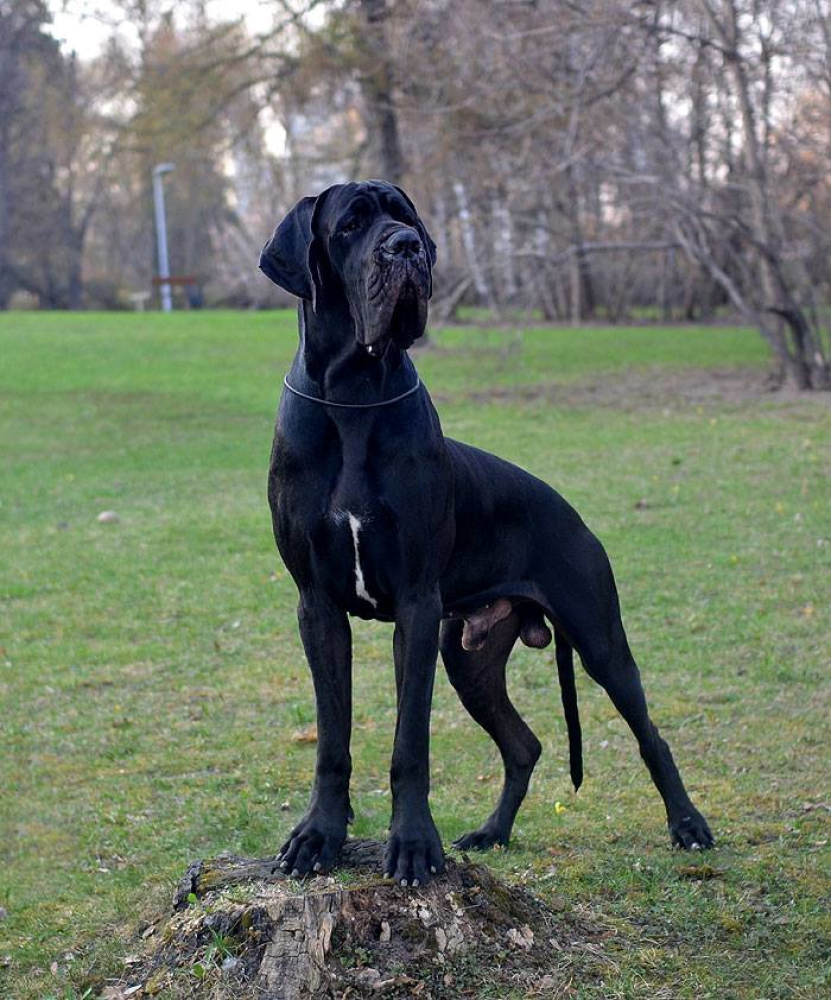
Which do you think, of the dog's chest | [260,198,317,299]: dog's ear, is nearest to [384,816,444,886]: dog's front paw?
the dog's chest

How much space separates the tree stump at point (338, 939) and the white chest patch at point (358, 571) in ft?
2.79

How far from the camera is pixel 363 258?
3.69 meters

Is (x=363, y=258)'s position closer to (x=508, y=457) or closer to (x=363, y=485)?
(x=363, y=485)

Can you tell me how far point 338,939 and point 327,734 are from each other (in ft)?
2.06

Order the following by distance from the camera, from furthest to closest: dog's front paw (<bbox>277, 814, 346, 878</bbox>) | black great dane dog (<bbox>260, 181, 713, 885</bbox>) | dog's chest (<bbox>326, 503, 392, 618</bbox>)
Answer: dog's front paw (<bbox>277, 814, 346, 878</bbox>) < dog's chest (<bbox>326, 503, 392, 618</bbox>) < black great dane dog (<bbox>260, 181, 713, 885</bbox>)

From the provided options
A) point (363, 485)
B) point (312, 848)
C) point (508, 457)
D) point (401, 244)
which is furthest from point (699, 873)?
point (508, 457)

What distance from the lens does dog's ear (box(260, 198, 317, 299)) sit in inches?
152

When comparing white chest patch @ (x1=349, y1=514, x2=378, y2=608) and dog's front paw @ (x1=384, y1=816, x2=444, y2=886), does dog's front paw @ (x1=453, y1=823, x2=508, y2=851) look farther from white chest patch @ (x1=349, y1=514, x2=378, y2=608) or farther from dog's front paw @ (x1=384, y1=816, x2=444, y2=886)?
white chest patch @ (x1=349, y1=514, x2=378, y2=608)

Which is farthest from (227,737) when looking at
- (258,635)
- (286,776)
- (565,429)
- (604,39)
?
(604,39)

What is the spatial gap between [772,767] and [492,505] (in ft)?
8.71

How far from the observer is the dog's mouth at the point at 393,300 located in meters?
3.59

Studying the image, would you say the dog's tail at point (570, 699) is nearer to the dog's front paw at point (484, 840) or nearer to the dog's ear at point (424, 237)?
the dog's front paw at point (484, 840)

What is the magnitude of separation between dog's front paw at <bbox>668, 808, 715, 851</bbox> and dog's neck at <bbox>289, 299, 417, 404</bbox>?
2.37m

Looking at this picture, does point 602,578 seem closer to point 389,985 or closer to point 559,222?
point 389,985
